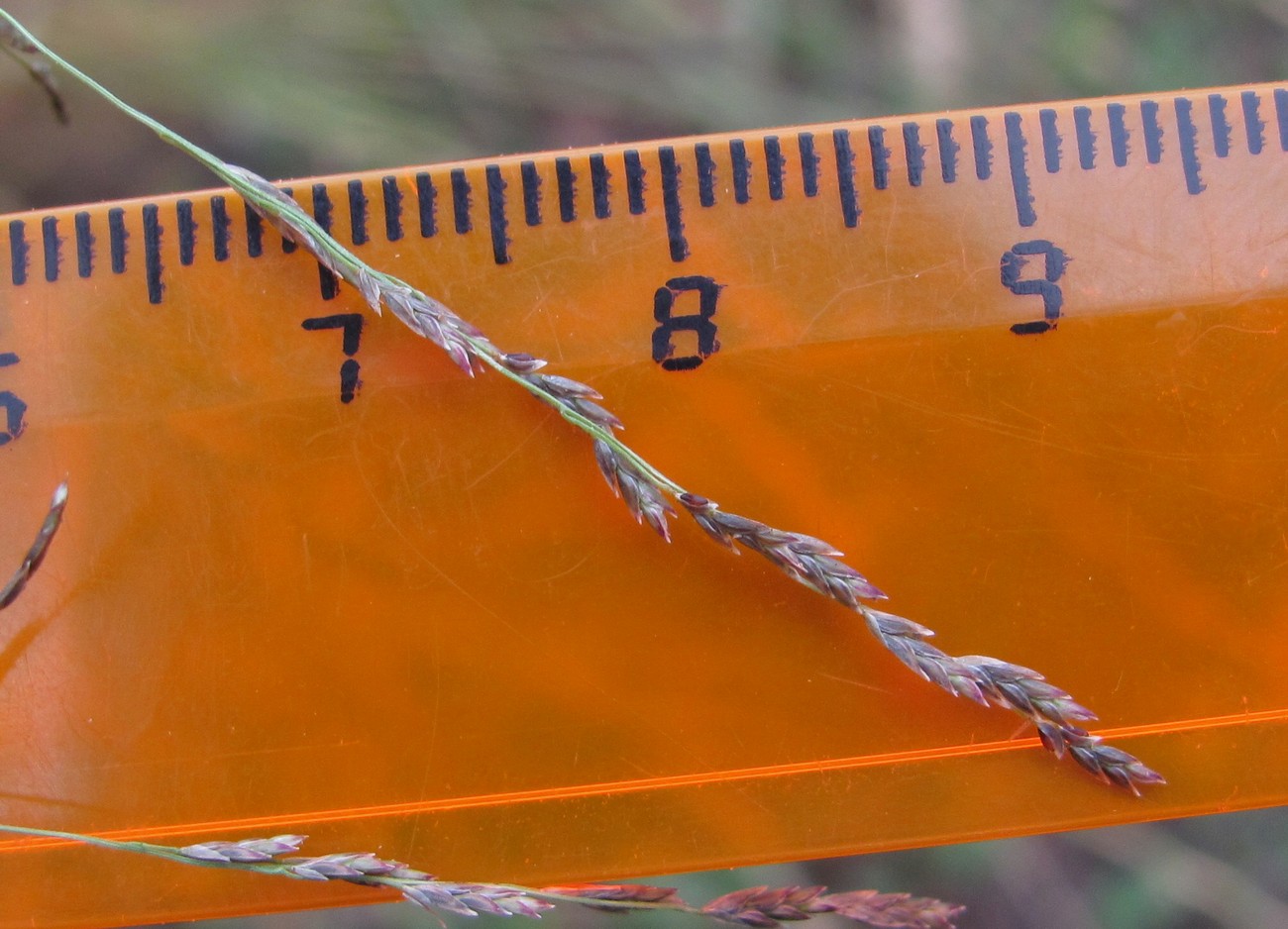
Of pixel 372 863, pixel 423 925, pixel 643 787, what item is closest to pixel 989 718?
pixel 643 787

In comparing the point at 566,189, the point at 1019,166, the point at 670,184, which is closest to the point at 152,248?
the point at 566,189

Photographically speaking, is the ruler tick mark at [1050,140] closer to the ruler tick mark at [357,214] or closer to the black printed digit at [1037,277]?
the black printed digit at [1037,277]

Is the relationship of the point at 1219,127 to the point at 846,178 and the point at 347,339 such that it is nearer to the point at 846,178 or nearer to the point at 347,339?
the point at 846,178

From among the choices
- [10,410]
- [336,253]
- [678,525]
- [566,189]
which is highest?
[566,189]

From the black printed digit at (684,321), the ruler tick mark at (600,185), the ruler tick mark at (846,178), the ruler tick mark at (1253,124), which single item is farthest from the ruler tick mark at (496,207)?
the ruler tick mark at (1253,124)

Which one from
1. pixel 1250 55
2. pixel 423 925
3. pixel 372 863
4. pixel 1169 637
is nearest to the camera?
pixel 372 863

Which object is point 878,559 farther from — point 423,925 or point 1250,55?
point 1250,55
